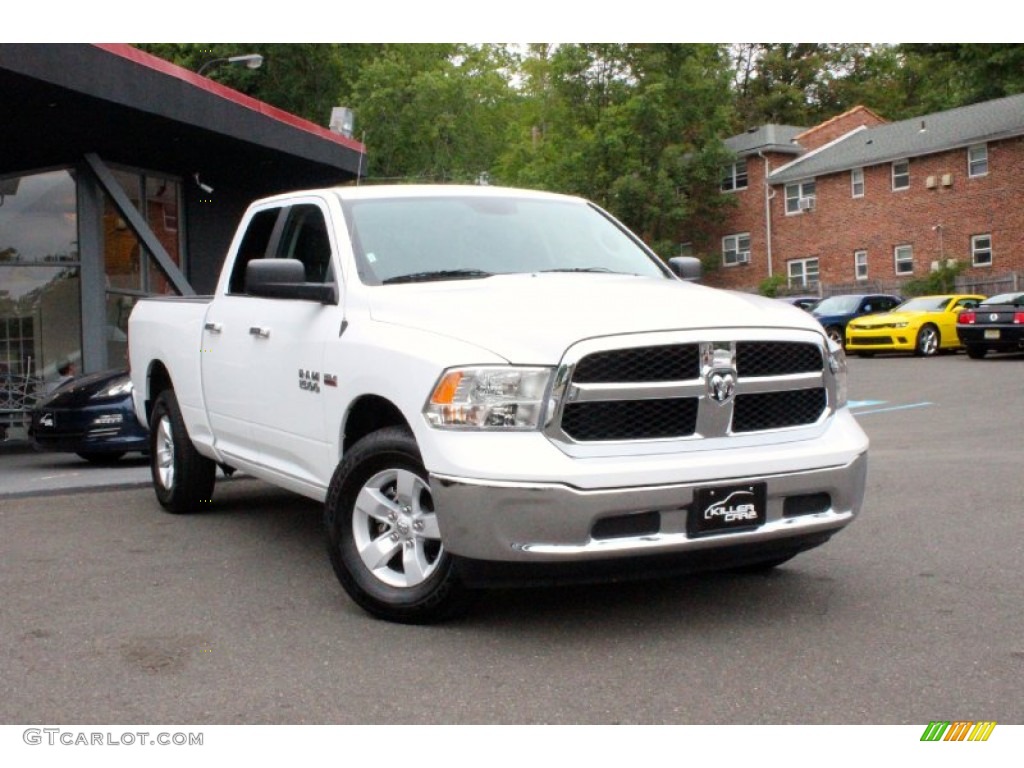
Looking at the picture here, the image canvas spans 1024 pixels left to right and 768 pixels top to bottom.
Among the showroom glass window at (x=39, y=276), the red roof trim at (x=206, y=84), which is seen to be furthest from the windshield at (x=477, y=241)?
the showroom glass window at (x=39, y=276)

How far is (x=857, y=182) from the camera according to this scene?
4750 cm

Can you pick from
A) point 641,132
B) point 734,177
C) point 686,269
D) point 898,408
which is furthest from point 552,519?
point 734,177

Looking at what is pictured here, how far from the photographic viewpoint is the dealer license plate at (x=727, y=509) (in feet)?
15.8

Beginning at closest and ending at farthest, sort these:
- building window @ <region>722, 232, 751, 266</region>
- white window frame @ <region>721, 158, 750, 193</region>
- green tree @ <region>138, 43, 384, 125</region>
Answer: green tree @ <region>138, 43, 384, 125</region> < building window @ <region>722, 232, 751, 266</region> < white window frame @ <region>721, 158, 750, 193</region>

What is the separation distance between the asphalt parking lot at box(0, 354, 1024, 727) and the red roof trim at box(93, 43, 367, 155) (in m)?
7.56

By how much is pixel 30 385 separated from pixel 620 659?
14492 mm

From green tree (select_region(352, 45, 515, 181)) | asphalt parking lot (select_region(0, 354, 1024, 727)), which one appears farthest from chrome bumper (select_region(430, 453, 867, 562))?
green tree (select_region(352, 45, 515, 181))

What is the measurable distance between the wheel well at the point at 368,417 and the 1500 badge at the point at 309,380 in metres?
0.29

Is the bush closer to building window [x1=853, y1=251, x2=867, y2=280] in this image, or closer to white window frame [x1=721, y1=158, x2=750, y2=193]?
building window [x1=853, y1=251, x2=867, y2=280]

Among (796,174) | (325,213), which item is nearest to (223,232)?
(325,213)

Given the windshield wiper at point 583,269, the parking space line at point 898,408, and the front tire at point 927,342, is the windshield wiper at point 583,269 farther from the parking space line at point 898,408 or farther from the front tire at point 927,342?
the front tire at point 927,342

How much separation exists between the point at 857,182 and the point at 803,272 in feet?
13.8

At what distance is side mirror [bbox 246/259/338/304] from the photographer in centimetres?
584

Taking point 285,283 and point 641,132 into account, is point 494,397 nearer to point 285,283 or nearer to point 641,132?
point 285,283
